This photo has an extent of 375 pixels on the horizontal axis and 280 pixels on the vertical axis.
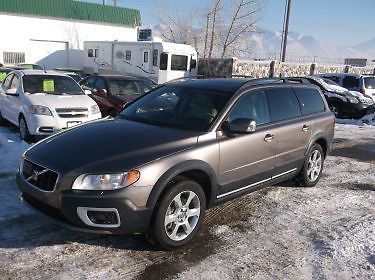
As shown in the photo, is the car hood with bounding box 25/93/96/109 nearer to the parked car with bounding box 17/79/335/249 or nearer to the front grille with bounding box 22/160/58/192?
the parked car with bounding box 17/79/335/249

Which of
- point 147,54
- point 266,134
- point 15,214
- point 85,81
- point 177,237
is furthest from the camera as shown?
point 147,54

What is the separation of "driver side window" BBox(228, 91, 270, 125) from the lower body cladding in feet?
5.11

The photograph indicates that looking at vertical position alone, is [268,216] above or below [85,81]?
below

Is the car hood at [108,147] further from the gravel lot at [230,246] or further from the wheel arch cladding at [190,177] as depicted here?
the gravel lot at [230,246]

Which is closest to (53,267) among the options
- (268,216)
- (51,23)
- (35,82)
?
(268,216)

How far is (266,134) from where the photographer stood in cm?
491

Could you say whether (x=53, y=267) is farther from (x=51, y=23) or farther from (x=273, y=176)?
(x=51, y=23)

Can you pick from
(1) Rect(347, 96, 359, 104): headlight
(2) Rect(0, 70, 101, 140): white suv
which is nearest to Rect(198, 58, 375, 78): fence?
(1) Rect(347, 96, 359, 104): headlight

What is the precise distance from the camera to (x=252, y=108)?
16.0 feet

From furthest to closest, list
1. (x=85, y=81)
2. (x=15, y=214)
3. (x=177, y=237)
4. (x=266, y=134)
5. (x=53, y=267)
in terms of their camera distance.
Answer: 1. (x=85, y=81)
2. (x=266, y=134)
3. (x=15, y=214)
4. (x=177, y=237)
5. (x=53, y=267)

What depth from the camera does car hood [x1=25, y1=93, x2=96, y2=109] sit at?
27.5 feet

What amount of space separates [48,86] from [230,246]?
21.4 ft

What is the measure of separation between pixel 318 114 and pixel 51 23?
27.3 m

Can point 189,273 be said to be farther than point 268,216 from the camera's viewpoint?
No
